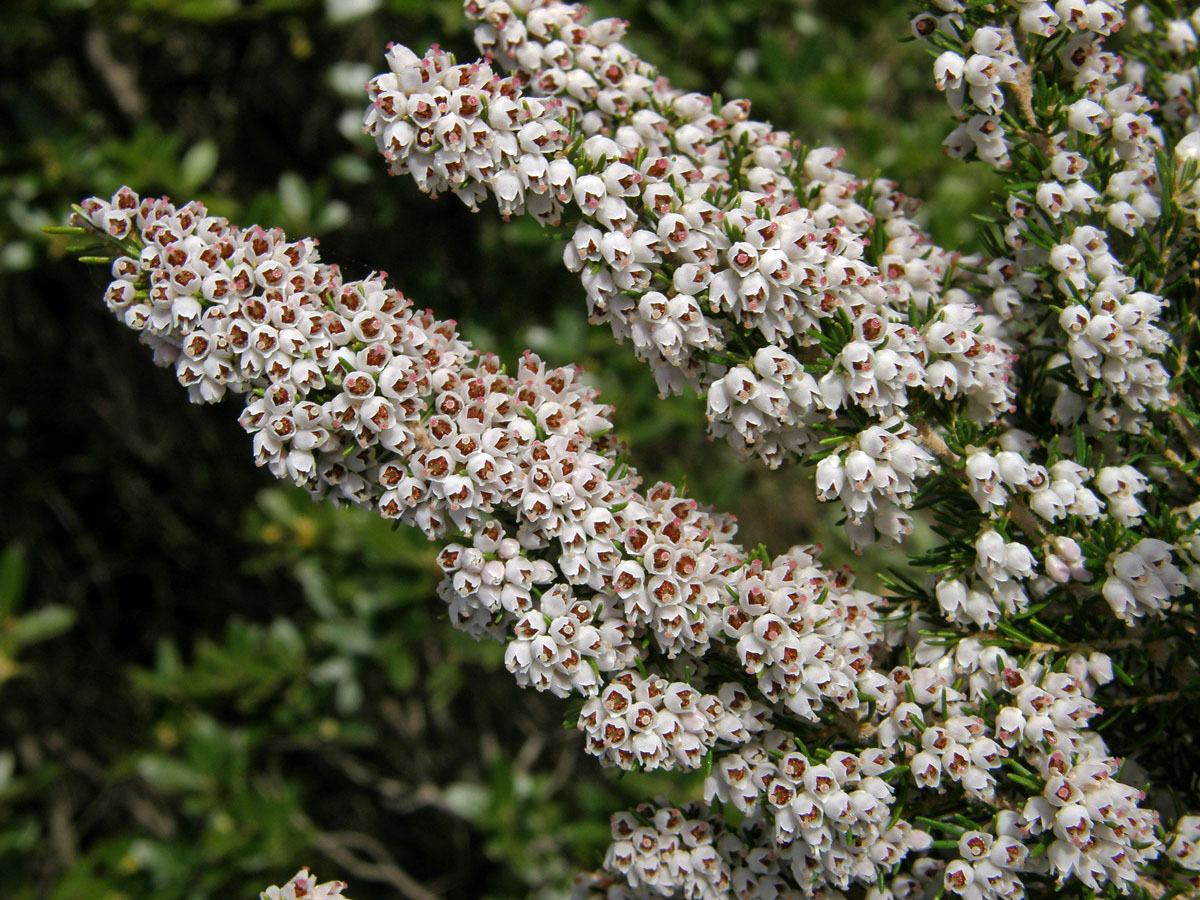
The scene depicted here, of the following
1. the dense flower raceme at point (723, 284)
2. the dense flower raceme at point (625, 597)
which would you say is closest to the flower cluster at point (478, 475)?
the dense flower raceme at point (625, 597)

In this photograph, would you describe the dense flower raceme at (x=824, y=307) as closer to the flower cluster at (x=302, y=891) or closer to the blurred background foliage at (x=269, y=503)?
the flower cluster at (x=302, y=891)

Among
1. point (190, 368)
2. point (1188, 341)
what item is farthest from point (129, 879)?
point (1188, 341)

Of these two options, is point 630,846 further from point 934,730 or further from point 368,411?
point 368,411

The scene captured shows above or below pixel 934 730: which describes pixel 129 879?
below

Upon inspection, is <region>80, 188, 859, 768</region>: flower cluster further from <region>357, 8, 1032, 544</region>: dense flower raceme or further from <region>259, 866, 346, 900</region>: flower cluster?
<region>259, 866, 346, 900</region>: flower cluster

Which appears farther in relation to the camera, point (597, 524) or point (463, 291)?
point (463, 291)

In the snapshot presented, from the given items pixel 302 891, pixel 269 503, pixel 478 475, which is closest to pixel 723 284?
pixel 478 475

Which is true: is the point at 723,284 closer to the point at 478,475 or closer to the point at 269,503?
the point at 478,475

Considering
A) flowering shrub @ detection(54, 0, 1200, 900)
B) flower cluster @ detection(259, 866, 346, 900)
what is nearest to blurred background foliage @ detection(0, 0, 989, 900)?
flowering shrub @ detection(54, 0, 1200, 900)
